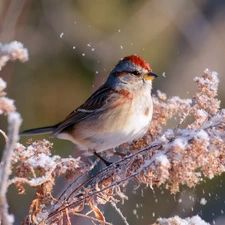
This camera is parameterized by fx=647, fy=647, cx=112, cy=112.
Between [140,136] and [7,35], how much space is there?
3.38 m

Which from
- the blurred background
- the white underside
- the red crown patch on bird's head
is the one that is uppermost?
the blurred background

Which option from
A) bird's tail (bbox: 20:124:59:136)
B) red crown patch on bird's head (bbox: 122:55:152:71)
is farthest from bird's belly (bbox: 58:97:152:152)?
red crown patch on bird's head (bbox: 122:55:152:71)

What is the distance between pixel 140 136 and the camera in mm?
2344

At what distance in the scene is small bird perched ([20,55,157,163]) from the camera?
283 cm

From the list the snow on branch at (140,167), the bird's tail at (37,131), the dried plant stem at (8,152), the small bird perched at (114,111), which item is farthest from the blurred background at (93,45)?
the dried plant stem at (8,152)

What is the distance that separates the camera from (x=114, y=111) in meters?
2.90

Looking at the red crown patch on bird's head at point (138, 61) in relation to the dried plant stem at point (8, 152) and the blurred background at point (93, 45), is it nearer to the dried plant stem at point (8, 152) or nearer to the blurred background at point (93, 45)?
the dried plant stem at point (8, 152)

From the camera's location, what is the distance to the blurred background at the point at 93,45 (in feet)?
18.6

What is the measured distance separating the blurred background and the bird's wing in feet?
6.56

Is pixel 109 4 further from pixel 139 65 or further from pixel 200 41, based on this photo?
pixel 139 65

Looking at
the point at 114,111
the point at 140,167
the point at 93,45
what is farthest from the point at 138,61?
the point at 93,45

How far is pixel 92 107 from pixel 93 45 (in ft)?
9.78

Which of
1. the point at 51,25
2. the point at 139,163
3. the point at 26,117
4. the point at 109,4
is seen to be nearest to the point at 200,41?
the point at 109,4

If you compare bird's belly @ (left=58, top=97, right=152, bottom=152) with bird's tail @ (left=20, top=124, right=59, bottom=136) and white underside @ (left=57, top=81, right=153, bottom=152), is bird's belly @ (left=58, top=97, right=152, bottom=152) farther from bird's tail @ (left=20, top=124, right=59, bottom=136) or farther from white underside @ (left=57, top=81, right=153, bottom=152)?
bird's tail @ (left=20, top=124, right=59, bottom=136)
